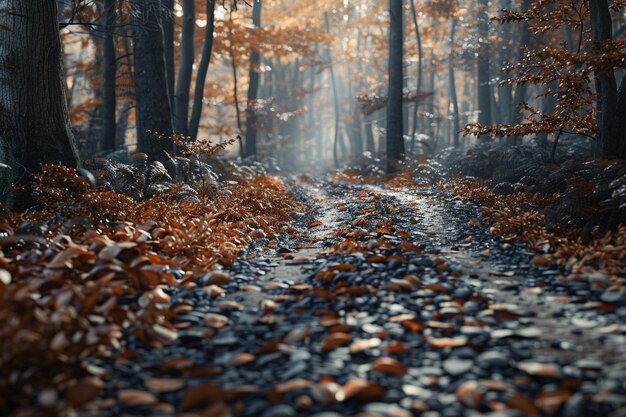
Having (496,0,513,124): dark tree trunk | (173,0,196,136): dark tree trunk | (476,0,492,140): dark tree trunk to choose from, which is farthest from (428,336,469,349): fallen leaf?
(476,0,492,140): dark tree trunk

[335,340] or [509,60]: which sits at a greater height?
[509,60]

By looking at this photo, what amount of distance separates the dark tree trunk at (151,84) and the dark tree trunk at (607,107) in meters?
7.42

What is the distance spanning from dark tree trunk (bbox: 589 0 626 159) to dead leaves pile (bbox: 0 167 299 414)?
200 inches

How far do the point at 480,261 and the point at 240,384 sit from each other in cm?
283

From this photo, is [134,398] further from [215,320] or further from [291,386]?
[215,320]

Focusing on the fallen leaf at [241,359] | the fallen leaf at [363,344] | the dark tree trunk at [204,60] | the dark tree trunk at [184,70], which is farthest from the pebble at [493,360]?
the dark tree trunk at [204,60]

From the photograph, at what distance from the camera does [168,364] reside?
2.57m

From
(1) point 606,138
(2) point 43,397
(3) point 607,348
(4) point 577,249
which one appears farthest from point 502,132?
(2) point 43,397

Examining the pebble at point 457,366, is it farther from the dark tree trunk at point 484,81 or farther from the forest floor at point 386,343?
the dark tree trunk at point 484,81

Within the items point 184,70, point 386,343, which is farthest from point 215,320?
point 184,70

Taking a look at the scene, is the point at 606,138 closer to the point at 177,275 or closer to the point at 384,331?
the point at 384,331

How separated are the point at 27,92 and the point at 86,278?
3.29 m

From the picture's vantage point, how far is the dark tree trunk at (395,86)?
15.4m

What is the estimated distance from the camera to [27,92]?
18.2ft
